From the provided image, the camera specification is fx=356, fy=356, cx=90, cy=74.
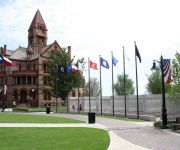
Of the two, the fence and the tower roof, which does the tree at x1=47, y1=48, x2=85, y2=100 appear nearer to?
the fence

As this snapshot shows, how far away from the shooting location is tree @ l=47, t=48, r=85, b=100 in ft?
248

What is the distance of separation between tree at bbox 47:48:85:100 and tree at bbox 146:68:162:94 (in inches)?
673

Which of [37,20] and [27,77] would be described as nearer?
[27,77]

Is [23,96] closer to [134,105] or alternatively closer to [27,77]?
[27,77]

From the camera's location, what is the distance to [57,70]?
75188mm

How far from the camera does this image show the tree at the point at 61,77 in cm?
7556

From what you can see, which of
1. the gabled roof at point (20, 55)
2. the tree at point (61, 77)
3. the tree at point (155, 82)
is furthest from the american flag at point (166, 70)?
the gabled roof at point (20, 55)

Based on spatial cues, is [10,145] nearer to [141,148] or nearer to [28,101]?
[141,148]

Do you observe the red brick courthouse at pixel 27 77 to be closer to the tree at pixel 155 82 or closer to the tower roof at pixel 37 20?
the tower roof at pixel 37 20

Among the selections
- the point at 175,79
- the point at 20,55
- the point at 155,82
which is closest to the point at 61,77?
the point at 155,82

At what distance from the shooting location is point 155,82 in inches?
3223

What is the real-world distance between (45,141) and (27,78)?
72.0m

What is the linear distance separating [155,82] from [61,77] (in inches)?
864

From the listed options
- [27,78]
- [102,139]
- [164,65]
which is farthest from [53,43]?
[102,139]
